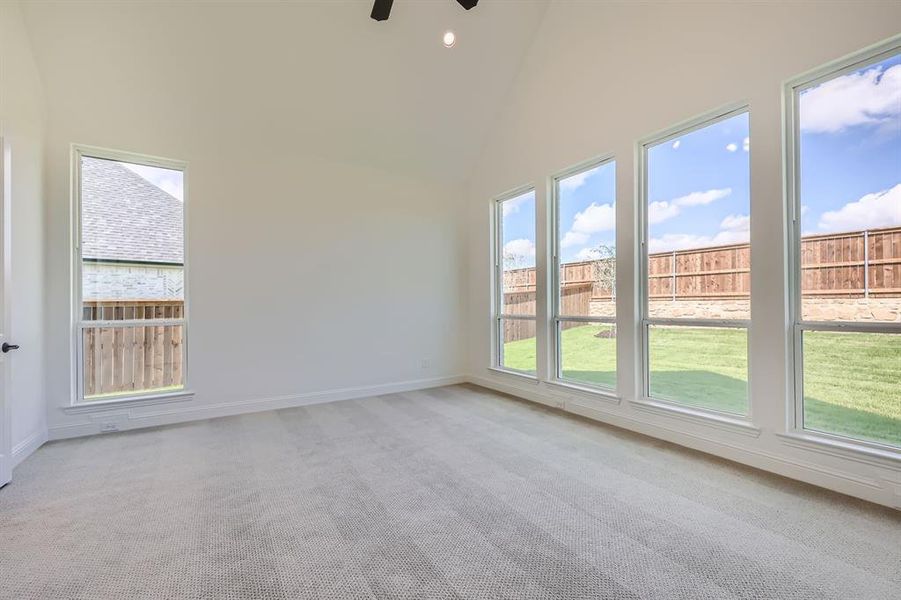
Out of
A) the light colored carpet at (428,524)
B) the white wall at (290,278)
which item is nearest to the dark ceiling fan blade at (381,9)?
the white wall at (290,278)

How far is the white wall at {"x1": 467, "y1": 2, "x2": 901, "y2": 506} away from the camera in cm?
242

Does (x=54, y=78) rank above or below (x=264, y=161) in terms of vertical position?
above

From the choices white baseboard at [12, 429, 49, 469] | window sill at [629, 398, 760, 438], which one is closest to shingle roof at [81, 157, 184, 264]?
white baseboard at [12, 429, 49, 469]

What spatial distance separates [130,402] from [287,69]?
11.3 feet

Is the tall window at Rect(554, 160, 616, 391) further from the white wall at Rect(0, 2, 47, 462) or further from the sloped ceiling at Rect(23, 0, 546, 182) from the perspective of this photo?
the white wall at Rect(0, 2, 47, 462)

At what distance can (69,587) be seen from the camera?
1.62m

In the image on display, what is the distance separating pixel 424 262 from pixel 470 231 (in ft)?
2.81

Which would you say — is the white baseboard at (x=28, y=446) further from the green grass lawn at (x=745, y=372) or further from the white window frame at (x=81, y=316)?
the green grass lawn at (x=745, y=372)

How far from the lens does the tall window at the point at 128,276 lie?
3604 millimetres

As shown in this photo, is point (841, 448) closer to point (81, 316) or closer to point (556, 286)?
point (556, 286)

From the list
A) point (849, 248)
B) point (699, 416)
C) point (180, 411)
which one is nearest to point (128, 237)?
point (180, 411)

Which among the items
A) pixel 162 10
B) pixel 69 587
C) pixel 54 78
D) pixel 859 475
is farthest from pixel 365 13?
pixel 859 475

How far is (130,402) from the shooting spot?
367 centimetres

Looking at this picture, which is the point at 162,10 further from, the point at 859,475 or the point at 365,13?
the point at 859,475
